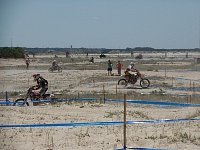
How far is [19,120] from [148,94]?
9900 mm

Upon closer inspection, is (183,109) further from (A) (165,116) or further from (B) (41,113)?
(B) (41,113)

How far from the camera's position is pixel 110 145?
30.7ft

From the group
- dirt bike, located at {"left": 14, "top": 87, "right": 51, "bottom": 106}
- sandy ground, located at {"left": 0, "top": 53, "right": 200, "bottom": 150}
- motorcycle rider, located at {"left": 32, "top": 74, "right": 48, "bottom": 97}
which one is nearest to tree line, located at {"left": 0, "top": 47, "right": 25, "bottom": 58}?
dirt bike, located at {"left": 14, "top": 87, "right": 51, "bottom": 106}

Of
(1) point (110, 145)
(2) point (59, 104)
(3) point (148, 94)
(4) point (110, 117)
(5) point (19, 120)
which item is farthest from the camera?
(3) point (148, 94)

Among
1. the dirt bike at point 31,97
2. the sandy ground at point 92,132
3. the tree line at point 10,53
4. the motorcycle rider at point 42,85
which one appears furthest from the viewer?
the tree line at point 10,53

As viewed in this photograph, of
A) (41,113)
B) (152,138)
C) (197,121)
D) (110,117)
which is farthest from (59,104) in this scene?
(152,138)

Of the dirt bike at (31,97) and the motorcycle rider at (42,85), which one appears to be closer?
the dirt bike at (31,97)

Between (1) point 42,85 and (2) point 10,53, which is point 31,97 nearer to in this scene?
(1) point 42,85

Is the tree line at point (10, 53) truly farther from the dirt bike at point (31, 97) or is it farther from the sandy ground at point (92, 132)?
the sandy ground at point (92, 132)

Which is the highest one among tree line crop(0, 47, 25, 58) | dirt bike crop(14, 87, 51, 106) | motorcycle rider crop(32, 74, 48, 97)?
tree line crop(0, 47, 25, 58)

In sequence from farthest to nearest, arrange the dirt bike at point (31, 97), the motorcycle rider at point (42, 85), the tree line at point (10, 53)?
the tree line at point (10, 53) < the motorcycle rider at point (42, 85) < the dirt bike at point (31, 97)

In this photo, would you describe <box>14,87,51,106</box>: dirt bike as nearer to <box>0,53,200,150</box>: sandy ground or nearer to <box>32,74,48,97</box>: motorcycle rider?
<box>32,74,48,97</box>: motorcycle rider

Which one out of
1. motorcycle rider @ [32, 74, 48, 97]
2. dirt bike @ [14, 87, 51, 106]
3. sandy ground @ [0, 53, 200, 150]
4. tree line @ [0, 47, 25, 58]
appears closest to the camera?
sandy ground @ [0, 53, 200, 150]

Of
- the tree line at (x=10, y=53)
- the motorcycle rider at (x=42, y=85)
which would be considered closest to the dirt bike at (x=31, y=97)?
the motorcycle rider at (x=42, y=85)
